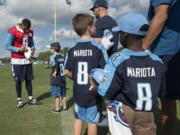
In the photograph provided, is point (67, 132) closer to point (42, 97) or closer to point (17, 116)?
point (17, 116)

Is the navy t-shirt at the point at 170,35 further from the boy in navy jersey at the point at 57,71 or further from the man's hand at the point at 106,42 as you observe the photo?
the boy in navy jersey at the point at 57,71

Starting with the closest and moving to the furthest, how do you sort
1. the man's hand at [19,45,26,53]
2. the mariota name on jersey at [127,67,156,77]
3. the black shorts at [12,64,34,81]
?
1. the mariota name on jersey at [127,67,156,77]
2. the man's hand at [19,45,26,53]
3. the black shorts at [12,64,34,81]

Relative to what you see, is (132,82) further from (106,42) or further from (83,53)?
(106,42)

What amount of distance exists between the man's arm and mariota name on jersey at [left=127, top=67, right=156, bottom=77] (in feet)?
1.20

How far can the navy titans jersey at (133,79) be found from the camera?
136 inches

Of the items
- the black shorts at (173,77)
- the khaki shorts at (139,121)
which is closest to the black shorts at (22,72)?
the black shorts at (173,77)

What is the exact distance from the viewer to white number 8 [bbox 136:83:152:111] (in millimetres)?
3502

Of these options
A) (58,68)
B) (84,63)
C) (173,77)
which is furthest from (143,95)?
(58,68)

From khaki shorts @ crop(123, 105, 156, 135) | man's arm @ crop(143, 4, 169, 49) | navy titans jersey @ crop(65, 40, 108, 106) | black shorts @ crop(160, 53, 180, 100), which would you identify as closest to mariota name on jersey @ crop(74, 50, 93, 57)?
navy titans jersey @ crop(65, 40, 108, 106)

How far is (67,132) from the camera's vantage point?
654 cm

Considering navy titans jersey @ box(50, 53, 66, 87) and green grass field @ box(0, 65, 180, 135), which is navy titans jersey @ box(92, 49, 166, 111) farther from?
navy titans jersey @ box(50, 53, 66, 87)

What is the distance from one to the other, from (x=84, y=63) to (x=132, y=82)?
1.48 metres

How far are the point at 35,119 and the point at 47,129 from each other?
3.10ft

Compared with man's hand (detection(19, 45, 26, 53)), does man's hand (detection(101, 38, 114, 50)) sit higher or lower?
higher
